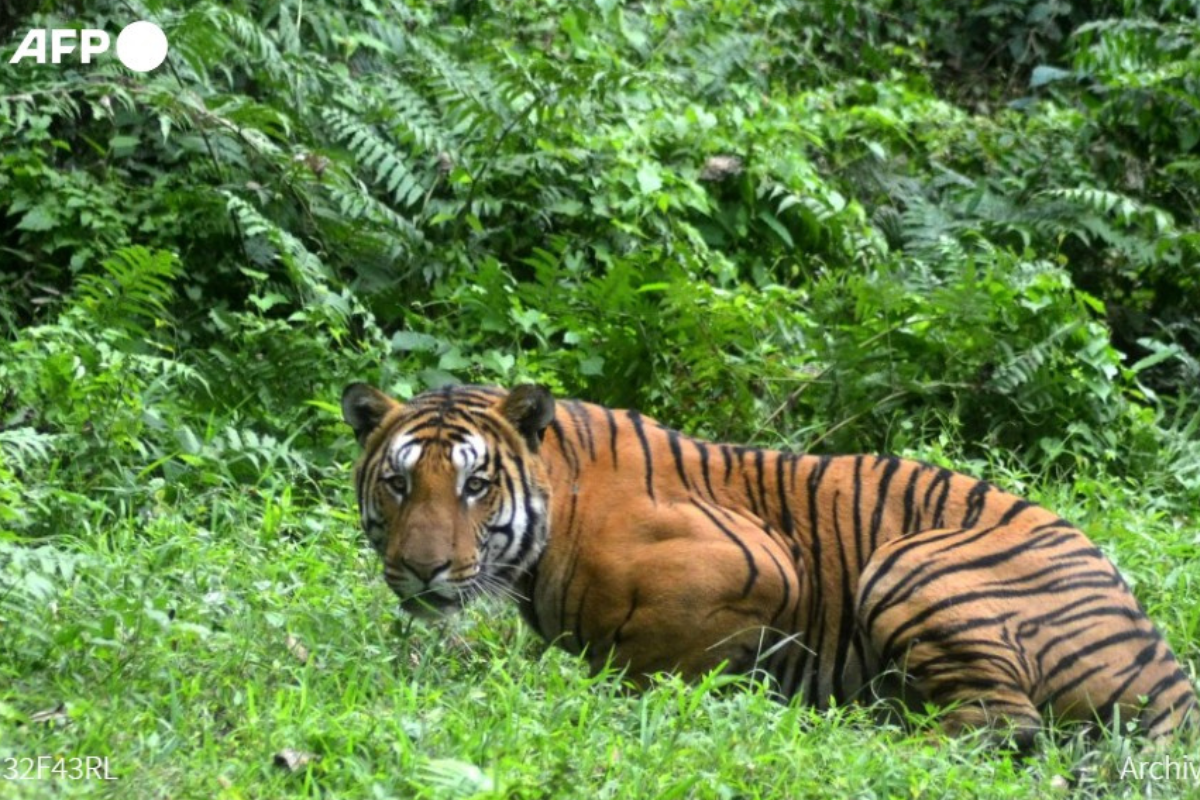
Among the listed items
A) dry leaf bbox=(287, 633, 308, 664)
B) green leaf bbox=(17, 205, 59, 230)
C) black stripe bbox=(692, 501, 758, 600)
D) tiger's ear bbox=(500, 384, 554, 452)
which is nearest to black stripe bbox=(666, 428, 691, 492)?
black stripe bbox=(692, 501, 758, 600)

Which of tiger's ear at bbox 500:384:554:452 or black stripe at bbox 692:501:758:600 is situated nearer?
black stripe at bbox 692:501:758:600

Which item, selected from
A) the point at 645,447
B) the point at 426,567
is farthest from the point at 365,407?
the point at 645,447

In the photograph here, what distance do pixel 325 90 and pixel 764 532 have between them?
13.9ft

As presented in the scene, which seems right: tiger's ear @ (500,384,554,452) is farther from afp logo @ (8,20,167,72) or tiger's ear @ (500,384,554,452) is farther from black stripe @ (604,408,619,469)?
afp logo @ (8,20,167,72)

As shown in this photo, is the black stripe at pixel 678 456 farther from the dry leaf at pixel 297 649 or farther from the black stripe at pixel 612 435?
the dry leaf at pixel 297 649

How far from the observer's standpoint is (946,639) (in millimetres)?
5191

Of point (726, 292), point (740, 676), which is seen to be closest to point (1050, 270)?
point (726, 292)

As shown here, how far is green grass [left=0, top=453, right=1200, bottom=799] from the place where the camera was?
413 cm

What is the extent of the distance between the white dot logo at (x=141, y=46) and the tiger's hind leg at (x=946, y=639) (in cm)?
433

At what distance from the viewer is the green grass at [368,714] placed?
4.13 m

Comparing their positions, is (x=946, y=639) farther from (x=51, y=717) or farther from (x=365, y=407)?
(x=51, y=717)

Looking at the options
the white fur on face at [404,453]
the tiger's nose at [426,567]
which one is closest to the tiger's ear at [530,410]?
the white fur on face at [404,453]

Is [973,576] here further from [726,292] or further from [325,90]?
[325,90]

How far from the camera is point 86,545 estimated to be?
5895mm
